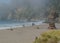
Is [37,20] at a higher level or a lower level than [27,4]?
lower

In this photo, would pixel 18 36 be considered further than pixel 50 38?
Yes

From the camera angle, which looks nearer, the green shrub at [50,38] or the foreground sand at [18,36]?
the green shrub at [50,38]

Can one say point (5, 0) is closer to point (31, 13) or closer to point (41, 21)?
point (31, 13)

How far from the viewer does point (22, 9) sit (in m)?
8.80

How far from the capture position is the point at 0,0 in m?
9.09

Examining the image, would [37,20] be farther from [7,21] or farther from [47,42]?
[47,42]

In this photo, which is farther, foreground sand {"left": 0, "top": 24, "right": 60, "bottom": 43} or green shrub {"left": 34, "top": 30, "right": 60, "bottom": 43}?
foreground sand {"left": 0, "top": 24, "right": 60, "bottom": 43}

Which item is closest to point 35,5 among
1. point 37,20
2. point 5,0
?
point 37,20

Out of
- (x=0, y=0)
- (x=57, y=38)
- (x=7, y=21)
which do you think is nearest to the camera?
(x=57, y=38)

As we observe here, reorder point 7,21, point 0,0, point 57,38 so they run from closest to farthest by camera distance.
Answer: point 57,38, point 7,21, point 0,0

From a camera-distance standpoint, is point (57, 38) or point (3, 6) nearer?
point (57, 38)

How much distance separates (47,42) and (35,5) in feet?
23.6

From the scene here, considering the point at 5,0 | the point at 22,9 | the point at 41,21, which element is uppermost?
the point at 5,0

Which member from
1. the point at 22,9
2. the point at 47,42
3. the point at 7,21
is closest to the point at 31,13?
the point at 22,9
